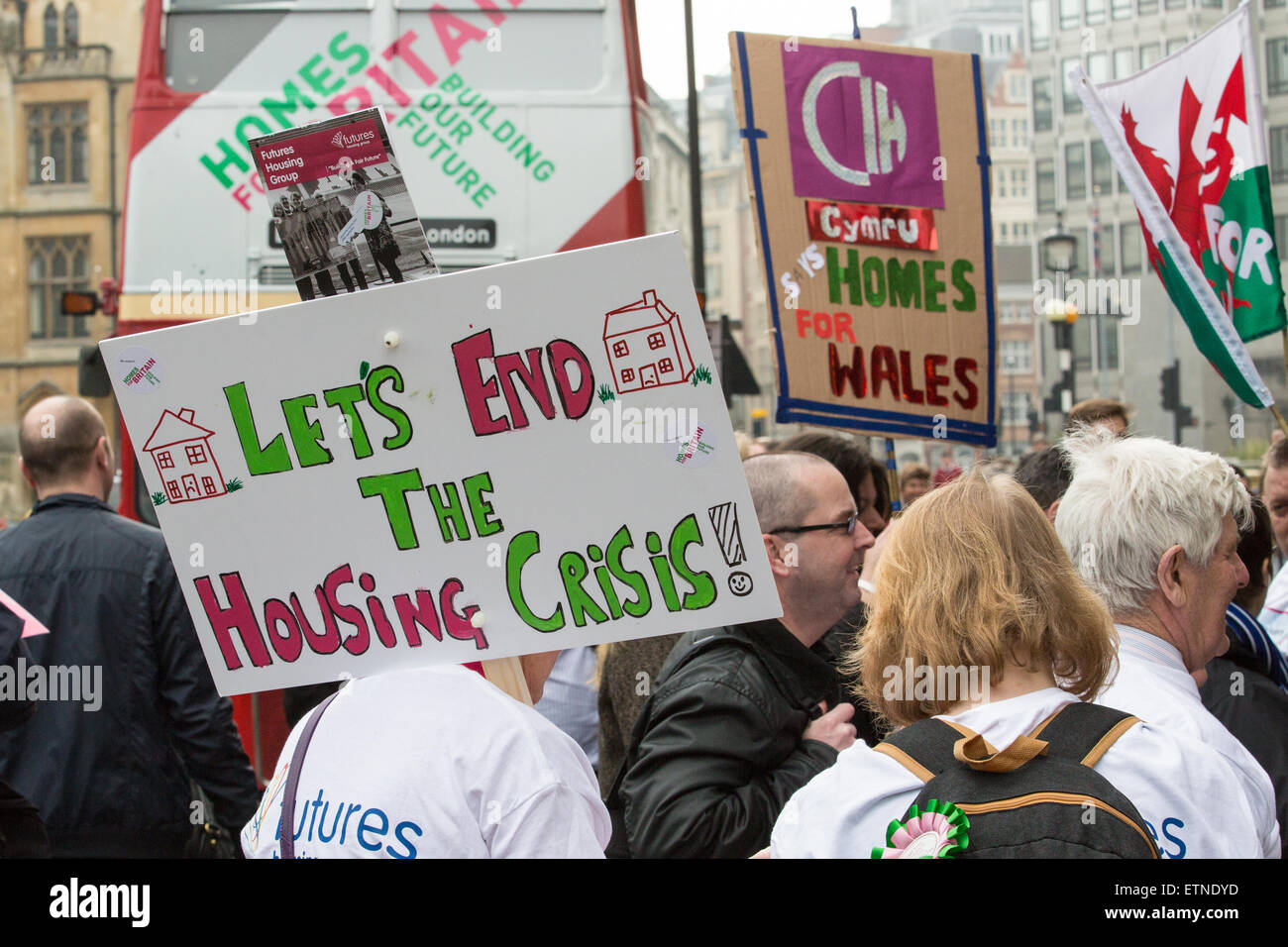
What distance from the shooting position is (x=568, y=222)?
20.8 feet

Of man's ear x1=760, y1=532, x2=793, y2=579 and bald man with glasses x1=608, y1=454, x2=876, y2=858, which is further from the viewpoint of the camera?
man's ear x1=760, y1=532, x2=793, y2=579

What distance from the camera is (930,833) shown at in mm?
1699

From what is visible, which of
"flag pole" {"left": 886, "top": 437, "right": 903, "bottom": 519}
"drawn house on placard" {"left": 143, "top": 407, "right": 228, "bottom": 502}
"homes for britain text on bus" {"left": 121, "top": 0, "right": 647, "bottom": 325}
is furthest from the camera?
"homes for britain text on bus" {"left": 121, "top": 0, "right": 647, "bottom": 325}

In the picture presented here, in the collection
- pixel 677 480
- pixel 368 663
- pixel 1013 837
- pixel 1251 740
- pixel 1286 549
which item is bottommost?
pixel 1286 549

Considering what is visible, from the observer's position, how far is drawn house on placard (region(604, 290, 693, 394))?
2068 millimetres

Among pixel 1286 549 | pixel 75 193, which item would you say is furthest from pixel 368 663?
pixel 75 193

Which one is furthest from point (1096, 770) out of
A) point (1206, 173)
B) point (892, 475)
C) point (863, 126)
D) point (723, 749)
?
point (863, 126)

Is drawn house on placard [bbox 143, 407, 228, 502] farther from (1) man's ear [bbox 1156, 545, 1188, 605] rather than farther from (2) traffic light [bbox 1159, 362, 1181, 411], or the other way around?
(2) traffic light [bbox 1159, 362, 1181, 411]

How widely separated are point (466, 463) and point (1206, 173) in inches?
127

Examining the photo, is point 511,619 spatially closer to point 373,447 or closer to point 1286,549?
point 373,447

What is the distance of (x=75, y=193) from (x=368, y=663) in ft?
134

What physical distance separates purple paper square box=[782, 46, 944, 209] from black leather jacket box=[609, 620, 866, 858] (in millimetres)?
2164

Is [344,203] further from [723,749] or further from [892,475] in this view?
[892,475]

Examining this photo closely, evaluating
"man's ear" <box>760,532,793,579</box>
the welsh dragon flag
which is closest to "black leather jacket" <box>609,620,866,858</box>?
"man's ear" <box>760,532,793,579</box>
